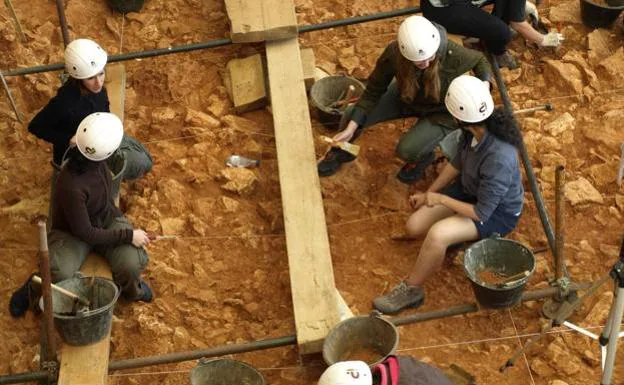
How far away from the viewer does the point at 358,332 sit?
6602 mm

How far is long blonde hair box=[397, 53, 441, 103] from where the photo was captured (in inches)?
287

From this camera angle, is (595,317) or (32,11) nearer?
(595,317)

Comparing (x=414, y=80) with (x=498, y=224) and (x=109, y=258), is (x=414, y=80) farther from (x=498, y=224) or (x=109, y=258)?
(x=109, y=258)

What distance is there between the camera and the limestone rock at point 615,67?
8.54 meters

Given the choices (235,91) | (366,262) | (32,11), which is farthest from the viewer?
(32,11)

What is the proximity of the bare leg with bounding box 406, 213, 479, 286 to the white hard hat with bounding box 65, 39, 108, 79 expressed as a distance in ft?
8.62

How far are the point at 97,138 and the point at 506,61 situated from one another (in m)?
3.78

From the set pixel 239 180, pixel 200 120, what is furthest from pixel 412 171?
pixel 200 120

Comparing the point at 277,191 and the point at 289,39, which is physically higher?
the point at 289,39

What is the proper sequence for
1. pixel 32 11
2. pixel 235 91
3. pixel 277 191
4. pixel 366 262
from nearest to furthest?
pixel 366 262 < pixel 277 191 < pixel 235 91 < pixel 32 11

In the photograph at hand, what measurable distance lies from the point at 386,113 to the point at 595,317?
2.18 metres

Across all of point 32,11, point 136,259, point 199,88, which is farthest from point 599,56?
point 32,11

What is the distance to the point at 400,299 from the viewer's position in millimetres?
7023

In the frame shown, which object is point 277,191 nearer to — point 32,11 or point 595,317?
point 595,317
